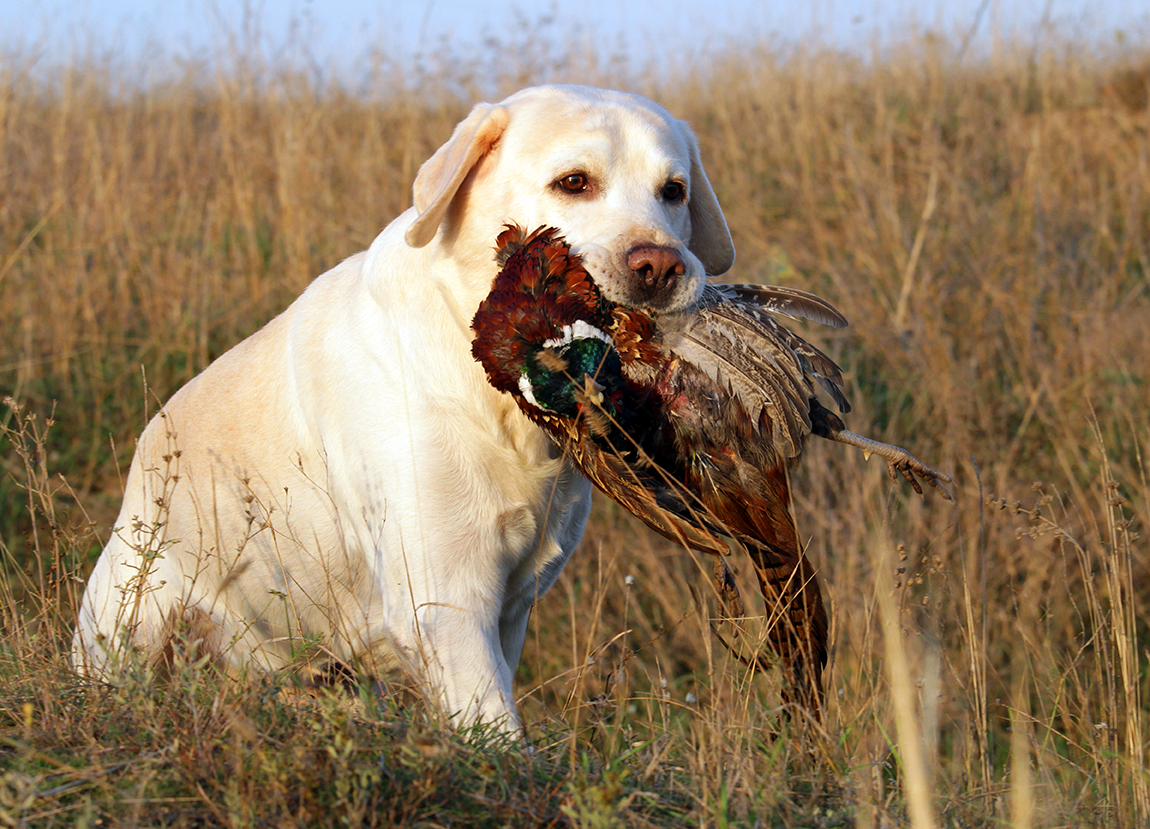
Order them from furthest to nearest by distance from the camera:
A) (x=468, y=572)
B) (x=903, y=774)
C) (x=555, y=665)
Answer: (x=555, y=665)
(x=468, y=572)
(x=903, y=774)

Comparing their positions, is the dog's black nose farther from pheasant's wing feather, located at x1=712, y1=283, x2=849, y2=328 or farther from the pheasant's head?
pheasant's wing feather, located at x1=712, y1=283, x2=849, y2=328

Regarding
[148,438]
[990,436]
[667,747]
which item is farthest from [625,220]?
[990,436]

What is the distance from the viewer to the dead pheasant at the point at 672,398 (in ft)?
6.22

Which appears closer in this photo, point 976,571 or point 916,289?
point 976,571

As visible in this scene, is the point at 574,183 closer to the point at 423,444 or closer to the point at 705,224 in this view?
the point at 705,224

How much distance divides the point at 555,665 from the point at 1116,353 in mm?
3221

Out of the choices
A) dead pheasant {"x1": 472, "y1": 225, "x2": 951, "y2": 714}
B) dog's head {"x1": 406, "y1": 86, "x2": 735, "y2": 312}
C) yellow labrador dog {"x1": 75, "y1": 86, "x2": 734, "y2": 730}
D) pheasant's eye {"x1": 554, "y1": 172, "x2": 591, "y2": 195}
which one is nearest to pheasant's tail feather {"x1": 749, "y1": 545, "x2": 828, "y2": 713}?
dead pheasant {"x1": 472, "y1": 225, "x2": 951, "y2": 714}

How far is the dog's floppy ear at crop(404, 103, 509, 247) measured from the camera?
2219mm

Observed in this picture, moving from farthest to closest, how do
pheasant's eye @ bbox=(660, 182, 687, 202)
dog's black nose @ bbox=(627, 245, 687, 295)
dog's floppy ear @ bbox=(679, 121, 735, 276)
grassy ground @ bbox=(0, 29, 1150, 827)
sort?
dog's floppy ear @ bbox=(679, 121, 735, 276) < pheasant's eye @ bbox=(660, 182, 687, 202) < dog's black nose @ bbox=(627, 245, 687, 295) < grassy ground @ bbox=(0, 29, 1150, 827)

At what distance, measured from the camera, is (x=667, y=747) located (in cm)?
165

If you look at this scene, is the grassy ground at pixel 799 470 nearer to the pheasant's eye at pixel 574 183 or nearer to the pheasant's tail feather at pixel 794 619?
the pheasant's tail feather at pixel 794 619

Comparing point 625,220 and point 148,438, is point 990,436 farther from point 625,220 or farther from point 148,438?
point 148,438

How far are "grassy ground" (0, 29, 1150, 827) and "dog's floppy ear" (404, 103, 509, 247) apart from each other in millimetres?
928

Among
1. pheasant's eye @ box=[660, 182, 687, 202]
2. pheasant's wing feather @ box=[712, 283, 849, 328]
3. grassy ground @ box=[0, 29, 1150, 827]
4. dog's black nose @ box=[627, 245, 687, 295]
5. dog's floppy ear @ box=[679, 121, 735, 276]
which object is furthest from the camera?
dog's floppy ear @ box=[679, 121, 735, 276]
